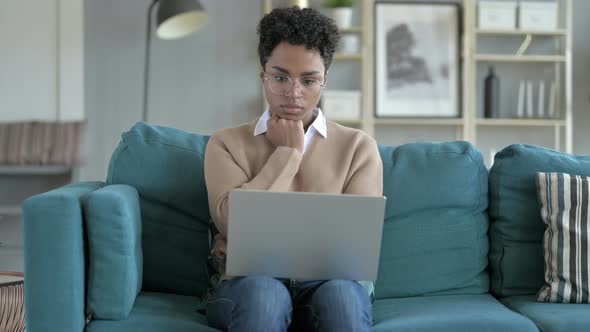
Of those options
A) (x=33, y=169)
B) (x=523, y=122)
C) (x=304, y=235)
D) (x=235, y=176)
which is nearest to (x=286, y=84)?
(x=235, y=176)

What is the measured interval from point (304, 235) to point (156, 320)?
427 millimetres

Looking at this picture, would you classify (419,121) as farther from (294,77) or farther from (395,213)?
(294,77)

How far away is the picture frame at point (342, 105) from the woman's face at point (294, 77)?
259 centimetres

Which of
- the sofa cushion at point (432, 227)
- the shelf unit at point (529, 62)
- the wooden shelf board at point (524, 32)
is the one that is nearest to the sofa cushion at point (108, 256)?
the sofa cushion at point (432, 227)

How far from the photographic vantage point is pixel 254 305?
158cm

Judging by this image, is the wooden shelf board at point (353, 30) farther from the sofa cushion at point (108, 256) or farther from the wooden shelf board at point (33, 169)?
the sofa cushion at point (108, 256)

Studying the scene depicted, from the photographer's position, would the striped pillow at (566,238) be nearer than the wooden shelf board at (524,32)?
Yes

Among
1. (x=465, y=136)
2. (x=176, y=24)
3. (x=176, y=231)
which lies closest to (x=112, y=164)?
(x=176, y=231)

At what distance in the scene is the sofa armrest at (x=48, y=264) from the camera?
66.7 inches

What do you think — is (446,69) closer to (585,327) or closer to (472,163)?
(472,163)

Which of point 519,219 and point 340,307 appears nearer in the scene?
point 340,307

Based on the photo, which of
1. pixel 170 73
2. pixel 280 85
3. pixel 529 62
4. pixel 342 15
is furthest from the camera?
pixel 529 62

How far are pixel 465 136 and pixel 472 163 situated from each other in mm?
2475

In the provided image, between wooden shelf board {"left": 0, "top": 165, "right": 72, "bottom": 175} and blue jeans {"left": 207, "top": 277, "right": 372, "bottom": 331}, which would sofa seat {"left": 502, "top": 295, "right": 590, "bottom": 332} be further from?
wooden shelf board {"left": 0, "top": 165, "right": 72, "bottom": 175}
